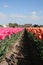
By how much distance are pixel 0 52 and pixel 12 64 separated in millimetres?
1652

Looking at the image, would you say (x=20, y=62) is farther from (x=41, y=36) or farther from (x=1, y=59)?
(x=41, y=36)

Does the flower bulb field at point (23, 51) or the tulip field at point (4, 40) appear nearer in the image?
the tulip field at point (4, 40)

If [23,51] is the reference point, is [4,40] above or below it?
above

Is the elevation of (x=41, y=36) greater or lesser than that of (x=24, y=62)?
greater

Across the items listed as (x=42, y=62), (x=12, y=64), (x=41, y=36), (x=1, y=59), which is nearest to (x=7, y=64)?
(x=12, y=64)

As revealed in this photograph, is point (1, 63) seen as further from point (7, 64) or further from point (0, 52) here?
point (0, 52)

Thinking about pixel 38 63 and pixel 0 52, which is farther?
pixel 0 52

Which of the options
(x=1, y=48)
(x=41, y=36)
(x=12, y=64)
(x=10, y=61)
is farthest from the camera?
(x=41, y=36)

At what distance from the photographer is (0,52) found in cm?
1248

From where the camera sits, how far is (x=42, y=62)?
1128 cm

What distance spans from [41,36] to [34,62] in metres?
5.34

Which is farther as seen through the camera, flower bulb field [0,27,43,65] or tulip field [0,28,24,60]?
flower bulb field [0,27,43,65]

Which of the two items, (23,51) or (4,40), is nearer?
(23,51)

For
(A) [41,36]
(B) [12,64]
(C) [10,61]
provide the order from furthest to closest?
(A) [41,36], (C) [10,61], (B) [12,64]
